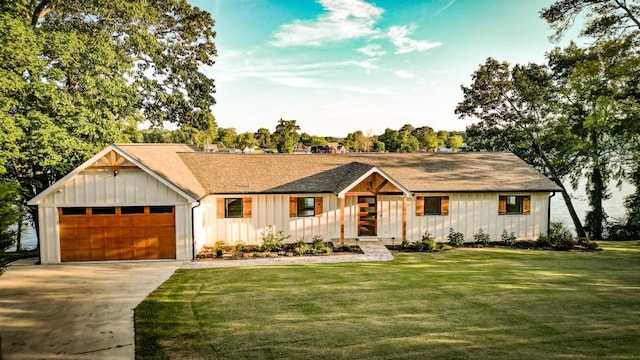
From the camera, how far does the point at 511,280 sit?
37.4ft

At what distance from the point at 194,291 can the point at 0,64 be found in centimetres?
1369

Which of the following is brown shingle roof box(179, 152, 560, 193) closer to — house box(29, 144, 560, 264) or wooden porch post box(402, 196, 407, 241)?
house box(29, 144, 560, 264)

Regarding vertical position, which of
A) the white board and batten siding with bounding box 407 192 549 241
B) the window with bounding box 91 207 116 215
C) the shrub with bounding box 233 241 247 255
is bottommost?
the shrub with bounding box 233 241 247 255

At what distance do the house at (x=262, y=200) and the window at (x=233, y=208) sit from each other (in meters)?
0.05

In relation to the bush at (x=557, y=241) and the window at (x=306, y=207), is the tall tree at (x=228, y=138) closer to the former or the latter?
the window at (x=306, y=207)


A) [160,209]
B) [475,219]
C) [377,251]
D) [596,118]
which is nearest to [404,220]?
[377,251]

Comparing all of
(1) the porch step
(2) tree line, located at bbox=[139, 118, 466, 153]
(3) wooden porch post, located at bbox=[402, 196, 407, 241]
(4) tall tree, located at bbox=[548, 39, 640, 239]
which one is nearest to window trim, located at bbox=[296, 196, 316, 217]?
(1) the porch step

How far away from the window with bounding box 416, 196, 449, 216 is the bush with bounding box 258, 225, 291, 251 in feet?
21.5

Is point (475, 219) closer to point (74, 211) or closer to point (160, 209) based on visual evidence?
point (160, 209)

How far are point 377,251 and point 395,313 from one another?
7325 mm

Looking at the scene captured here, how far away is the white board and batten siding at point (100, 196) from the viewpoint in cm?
1370

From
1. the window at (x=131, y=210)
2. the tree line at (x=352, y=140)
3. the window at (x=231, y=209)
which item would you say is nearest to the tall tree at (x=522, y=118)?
the window at (x=231, y=209)

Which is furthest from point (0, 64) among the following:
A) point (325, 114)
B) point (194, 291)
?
point (325, 114)

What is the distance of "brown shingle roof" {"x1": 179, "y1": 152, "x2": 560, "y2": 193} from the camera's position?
17359 millimetres
